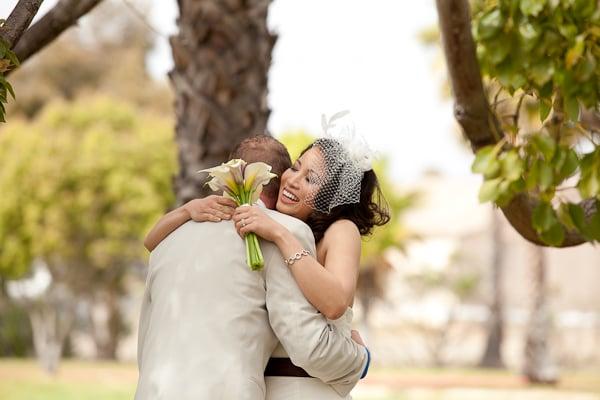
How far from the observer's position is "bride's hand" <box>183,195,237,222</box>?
3385 millimetres

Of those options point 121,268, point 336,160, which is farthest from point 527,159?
point 121,268

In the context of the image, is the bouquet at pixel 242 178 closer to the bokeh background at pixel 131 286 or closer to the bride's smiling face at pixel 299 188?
the bride's smiling face at pixel 299 188

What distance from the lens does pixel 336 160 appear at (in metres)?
3.67

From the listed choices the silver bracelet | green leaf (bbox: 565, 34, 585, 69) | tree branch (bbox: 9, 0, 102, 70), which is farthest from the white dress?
tree branch (bbox: 9, 0, 102, 70)

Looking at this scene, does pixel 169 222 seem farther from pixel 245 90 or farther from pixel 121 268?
pixel 121 268

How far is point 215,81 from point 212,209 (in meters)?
3.22

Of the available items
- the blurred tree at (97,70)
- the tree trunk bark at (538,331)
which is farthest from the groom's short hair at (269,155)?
the blurred tree at (97,70)

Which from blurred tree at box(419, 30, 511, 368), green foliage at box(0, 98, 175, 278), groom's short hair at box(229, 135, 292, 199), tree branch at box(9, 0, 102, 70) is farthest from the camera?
blurred tree at box(419, 30, 511, 368)

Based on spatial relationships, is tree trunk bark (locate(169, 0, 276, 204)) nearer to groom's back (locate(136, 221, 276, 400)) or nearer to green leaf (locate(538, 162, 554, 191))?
groom's back (locate(136, 221, 276, 400))

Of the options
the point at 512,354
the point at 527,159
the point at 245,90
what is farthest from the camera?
the point at 512,354

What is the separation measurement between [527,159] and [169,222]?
4.12ft

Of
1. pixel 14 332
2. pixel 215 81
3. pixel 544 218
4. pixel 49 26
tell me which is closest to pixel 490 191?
pixel 544 218

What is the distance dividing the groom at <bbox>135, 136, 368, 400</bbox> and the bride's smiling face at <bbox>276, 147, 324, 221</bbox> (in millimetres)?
205

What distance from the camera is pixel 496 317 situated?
98.3ft
